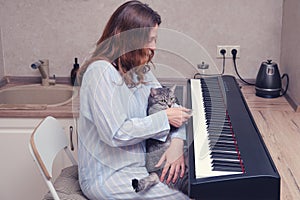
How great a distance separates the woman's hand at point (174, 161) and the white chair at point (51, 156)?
0.35 meters

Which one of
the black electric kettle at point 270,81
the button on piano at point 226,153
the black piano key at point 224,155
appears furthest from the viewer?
the black electric kettle at point 270,81

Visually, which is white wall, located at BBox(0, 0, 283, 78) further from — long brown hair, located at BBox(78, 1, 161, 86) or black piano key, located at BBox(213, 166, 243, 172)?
black piano key, located at BBox(213, 166, 243, 172)

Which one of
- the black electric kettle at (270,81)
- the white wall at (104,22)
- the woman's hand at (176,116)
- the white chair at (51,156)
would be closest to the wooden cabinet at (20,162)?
the white chair at (51,156)

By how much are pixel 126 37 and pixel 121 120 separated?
31 centimetres

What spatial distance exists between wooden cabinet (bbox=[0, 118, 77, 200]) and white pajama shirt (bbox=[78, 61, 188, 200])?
0.60 meters

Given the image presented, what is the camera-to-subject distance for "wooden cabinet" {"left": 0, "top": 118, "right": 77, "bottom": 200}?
7.27ft

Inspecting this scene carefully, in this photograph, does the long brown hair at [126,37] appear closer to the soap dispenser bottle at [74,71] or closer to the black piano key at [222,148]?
the black piano key at [222,148]

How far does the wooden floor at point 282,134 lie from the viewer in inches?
52.3

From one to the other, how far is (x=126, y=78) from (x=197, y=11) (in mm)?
1109

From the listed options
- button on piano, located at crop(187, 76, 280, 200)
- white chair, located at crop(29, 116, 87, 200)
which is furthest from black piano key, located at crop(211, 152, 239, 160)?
white chair, located at crop(29, 116, 87, 200)

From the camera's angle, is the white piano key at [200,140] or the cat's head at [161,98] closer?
the white piano key at [200,140]

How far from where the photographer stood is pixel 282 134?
1765 mm

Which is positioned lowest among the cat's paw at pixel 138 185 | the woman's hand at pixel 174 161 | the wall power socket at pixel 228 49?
the cat's paw at pixel 138 185

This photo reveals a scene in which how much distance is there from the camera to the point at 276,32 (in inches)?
102
